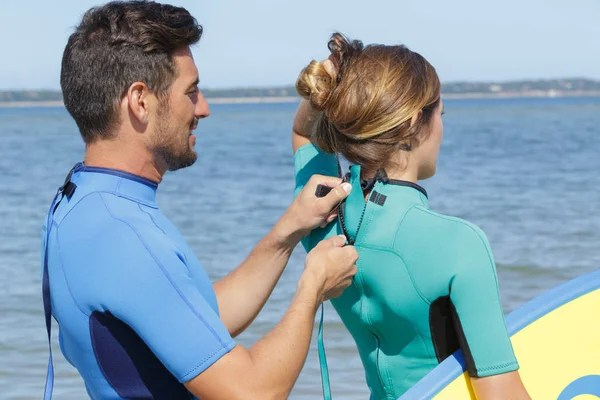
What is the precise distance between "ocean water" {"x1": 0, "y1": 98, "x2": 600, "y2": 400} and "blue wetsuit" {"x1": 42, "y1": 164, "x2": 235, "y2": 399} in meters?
3.60

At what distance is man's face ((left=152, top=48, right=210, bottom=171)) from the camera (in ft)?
7.34

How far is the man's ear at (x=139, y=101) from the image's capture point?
2178 millimetres

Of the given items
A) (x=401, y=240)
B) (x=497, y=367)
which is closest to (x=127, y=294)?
(x=401, y=240)

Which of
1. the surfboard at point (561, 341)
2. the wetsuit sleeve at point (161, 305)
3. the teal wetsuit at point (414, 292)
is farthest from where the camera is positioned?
the surfboard at point (561, 341)

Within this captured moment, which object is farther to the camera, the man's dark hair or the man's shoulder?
the man's dark hair

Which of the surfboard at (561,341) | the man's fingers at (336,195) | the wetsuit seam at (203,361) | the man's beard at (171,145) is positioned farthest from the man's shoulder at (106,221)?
the surfboard at (561,341)

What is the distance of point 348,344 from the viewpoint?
650 cm

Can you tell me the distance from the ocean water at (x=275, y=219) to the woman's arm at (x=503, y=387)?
352cm

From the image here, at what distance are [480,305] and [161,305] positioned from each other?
2.48 ft

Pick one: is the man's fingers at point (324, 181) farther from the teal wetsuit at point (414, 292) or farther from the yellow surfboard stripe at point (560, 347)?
the yellow surfboard stripe at point (560, 347)

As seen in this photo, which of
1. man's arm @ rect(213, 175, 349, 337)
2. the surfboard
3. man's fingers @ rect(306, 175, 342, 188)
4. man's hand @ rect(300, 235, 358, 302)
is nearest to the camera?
man's hand @ rect(300, 235, 358, 302)

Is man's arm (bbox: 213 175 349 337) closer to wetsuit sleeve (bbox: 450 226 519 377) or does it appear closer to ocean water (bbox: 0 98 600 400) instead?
wetsuit sleeve (bbox: 450 226 519 377)

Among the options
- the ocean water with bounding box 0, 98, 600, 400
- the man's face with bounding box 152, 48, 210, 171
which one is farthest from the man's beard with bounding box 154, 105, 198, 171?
the ocean water with bounding box 0, 98, 600, 400

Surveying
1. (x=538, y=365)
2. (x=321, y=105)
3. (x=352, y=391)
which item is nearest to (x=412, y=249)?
(x=321, y=105)
